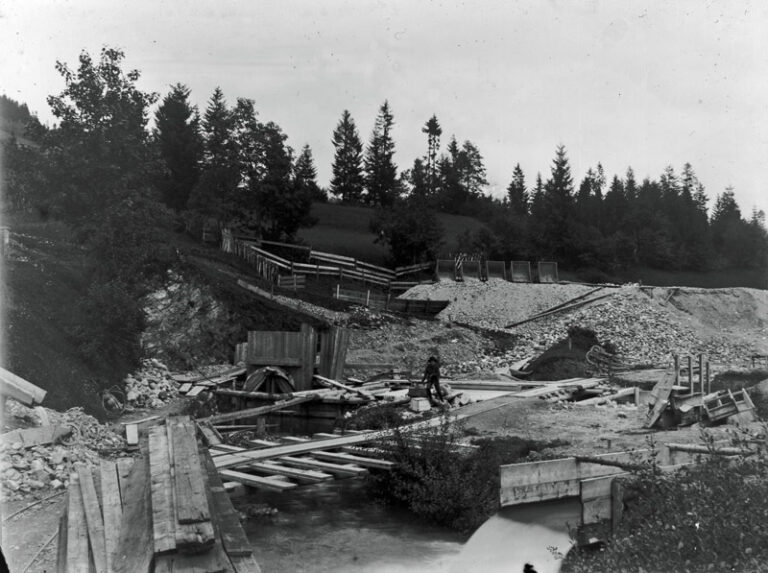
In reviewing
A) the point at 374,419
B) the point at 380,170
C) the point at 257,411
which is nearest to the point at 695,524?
the point at 374,419

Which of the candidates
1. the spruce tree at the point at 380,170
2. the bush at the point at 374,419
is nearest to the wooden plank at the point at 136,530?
the bush at the point at 374,419

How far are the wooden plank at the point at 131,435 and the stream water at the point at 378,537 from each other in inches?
117

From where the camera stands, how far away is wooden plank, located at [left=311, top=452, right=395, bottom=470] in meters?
11.7

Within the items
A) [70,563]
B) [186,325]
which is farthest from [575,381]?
[70,563]

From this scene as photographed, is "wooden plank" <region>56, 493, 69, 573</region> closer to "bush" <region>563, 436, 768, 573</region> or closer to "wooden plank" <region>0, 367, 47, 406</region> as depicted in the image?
"bush" <region>563, 436, 768, 573</region>

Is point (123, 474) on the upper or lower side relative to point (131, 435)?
upper

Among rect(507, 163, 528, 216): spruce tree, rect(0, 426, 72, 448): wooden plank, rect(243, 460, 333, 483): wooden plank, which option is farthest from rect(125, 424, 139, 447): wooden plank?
rect(507, 163, 528, 216): spruce tree

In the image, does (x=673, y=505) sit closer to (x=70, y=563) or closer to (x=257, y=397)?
(x=70, y=563)

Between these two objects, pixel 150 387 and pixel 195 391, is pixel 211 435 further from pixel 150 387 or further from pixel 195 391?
pixel 150 387

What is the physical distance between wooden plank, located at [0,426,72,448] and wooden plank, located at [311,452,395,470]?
424cm

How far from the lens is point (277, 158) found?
155 feet

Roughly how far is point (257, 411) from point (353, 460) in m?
5.29

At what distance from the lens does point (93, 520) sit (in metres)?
7.02

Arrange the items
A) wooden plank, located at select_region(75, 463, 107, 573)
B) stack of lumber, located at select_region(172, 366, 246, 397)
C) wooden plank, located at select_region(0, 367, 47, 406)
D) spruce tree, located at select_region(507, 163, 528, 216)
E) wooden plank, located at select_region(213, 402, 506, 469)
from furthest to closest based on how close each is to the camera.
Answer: spruce tree, located at select_region(507, 163, 528, 216) < stack of lumber, located at select_region(172, 366, 246, 397) < wooden plank, located at select_region(0, 367, 47, 406) < wooden plank, located at select_region(213, 402, 506, 469) < wooden plank, located at select_region(75, 463, 107, 573)
